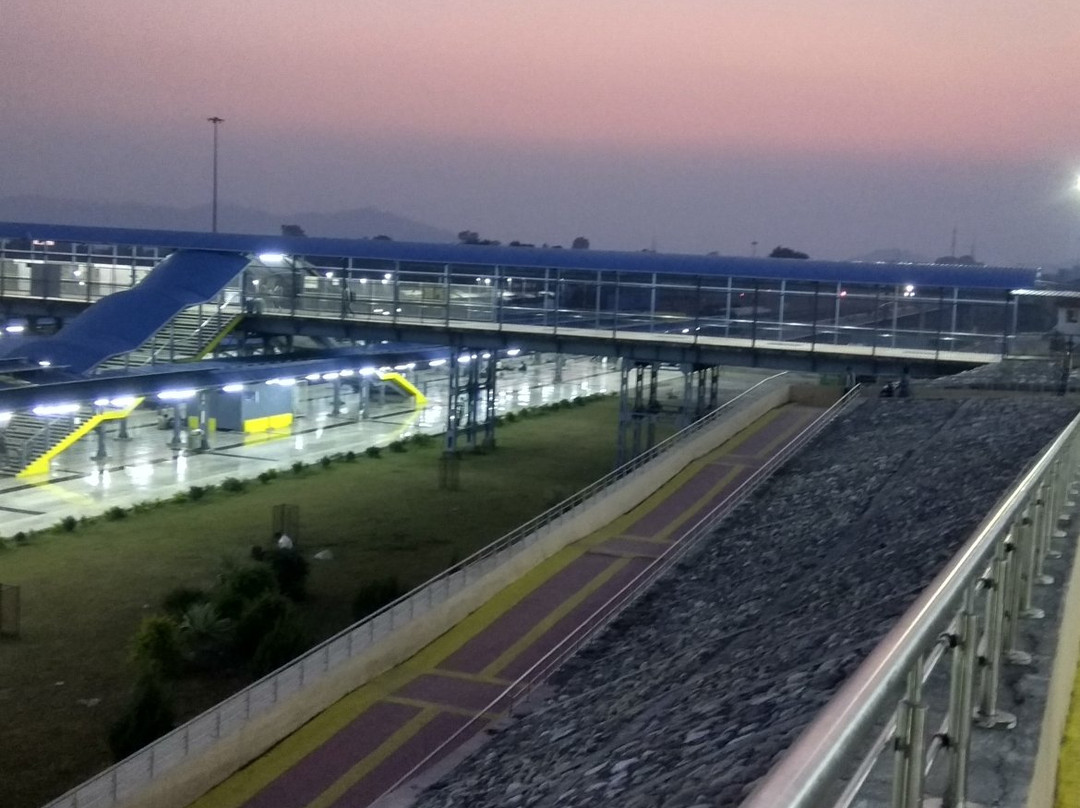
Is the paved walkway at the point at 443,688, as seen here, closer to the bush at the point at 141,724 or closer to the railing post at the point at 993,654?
the bush at the point at 141,724

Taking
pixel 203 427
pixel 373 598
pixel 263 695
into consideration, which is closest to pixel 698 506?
pixel 373 598

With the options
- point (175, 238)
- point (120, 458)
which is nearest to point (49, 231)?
point (175, 238)

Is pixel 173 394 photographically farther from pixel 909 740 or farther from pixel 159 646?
pixel 909 740

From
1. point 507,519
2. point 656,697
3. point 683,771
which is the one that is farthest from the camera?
point 507,519

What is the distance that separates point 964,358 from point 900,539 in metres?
10.9

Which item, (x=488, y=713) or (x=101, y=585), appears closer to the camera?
(x=488, y=713)

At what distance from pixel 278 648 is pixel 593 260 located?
45.2 feet

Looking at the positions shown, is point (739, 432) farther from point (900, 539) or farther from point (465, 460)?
point (900, 539)

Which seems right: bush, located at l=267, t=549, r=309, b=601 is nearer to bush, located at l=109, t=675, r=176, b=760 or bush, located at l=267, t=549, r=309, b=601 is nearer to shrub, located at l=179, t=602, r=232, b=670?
shrub, located at l=179, t=602, r=232, b=670

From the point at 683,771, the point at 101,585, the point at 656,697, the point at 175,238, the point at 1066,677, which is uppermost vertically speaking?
the point at 175,238

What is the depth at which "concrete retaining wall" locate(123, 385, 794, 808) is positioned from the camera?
7984 millimetres

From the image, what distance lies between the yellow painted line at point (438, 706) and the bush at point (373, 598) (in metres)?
2.53

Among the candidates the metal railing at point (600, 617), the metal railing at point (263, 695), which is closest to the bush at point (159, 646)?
the metal railing at point (263, 695)

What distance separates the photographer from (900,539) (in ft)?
32.5
